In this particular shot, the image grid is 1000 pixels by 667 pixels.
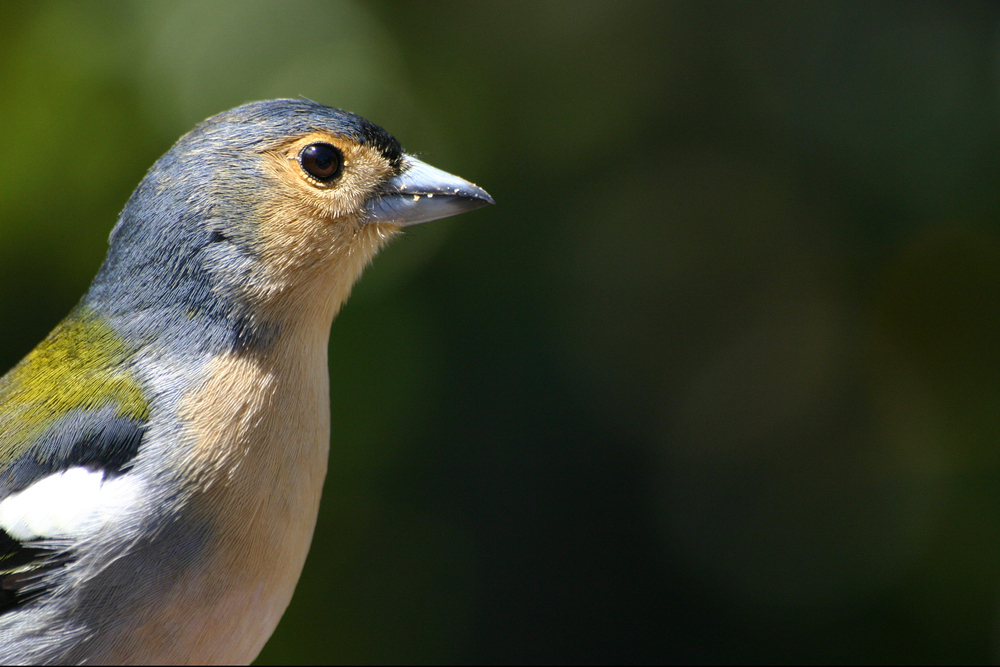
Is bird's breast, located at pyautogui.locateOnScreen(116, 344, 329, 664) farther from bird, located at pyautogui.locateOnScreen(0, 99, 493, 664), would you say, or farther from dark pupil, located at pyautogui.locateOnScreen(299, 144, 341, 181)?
dark pupil, located at pyautogui.locateOnScreen(299, 144, 341, 181)

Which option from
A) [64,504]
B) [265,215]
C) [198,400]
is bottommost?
[64,504]

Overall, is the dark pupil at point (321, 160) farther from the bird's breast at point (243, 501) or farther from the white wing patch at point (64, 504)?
the white wing patch at point (64, 504)

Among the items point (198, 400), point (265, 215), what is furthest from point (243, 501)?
point (265, 215)

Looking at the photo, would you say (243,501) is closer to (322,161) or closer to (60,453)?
(60,453)

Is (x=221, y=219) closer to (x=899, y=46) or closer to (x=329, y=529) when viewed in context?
(x=329, y=529)

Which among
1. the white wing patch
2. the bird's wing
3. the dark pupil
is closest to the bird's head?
the dark pupil

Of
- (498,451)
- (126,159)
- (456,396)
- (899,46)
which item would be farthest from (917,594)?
(126,159)

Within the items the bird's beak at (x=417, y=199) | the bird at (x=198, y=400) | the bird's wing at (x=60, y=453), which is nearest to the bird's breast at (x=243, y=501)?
the bird at (x=198, y=400)
